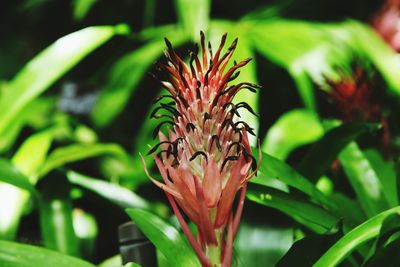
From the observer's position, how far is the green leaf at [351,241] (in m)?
0.53

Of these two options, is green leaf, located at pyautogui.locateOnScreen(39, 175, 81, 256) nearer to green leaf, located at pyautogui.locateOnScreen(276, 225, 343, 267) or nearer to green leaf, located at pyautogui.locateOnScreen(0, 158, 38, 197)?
green leaf, located at pyautogui.locateOnScreen(0, 158, 38, 197)

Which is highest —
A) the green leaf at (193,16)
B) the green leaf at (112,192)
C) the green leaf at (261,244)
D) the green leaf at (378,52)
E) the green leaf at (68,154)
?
the green leaf at (193,16)

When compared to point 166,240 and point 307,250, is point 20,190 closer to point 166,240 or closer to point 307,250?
point 166,240

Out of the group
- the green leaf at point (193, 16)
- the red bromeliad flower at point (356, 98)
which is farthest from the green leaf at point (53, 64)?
the red bromeliad flower at point (356, 98)

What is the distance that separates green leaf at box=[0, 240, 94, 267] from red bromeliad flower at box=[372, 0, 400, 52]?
110 centimetres

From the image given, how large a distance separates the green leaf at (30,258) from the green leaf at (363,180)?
409 millimetres

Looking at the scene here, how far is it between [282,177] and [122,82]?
86 centimetres

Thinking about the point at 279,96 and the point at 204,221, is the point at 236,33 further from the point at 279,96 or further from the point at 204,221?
the point at 204,221

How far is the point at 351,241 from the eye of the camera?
0.54 m

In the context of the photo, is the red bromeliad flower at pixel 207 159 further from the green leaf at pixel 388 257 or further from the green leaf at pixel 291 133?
the green leaf at pixel 291 133

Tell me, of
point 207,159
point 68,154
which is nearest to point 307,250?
point 207,159

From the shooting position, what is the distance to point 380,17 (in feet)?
4.86

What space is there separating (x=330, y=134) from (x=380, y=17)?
848 mm

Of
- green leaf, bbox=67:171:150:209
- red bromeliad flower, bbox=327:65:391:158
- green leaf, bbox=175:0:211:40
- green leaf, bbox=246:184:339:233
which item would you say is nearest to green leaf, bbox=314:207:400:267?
green leaf, bbox=246:184:339:233
